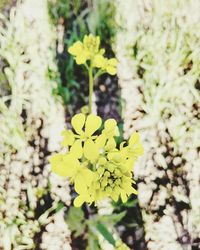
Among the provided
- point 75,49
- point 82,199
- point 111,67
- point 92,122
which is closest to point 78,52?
point 75,49

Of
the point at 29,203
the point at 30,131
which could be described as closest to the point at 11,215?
the point at 29,203

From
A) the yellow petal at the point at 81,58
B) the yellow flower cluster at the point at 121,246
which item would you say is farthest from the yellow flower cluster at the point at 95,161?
the yellow flower cluster at the point at 121,246

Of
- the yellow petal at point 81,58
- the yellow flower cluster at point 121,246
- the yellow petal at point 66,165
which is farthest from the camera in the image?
the yellow flower cluster at point 121,246

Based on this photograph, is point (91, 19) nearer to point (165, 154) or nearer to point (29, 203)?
point (165, 154)

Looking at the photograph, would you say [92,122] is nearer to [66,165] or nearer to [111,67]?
[66,165]

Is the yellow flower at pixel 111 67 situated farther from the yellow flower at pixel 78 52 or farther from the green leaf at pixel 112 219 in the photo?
the green leaf at pixel 112 219

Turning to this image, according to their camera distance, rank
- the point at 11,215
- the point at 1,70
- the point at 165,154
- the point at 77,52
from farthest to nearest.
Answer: the point at 1,70 < the point at 165,154 < the point at 11,215 < the point at 77,52
